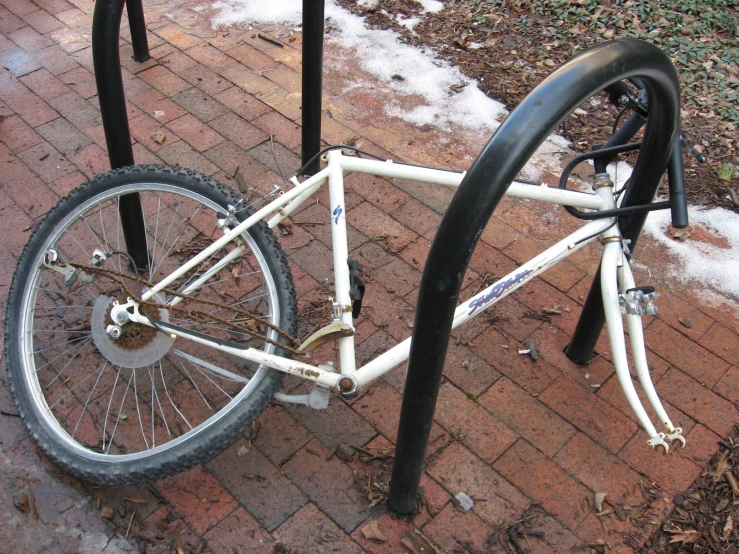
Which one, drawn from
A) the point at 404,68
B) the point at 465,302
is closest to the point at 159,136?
the point at 404,68

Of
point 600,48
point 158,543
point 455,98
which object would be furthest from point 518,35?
point 158,543

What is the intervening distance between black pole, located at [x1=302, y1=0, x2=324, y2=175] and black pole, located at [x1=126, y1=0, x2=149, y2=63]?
1356 millimetres

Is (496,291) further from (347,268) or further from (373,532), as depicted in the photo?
(373,532)

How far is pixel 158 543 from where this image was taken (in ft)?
7.84

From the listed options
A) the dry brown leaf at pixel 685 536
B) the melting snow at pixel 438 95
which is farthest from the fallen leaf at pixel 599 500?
the melting snow at pixel 438 95

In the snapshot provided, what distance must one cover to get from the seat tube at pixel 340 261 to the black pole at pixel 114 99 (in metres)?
0.88

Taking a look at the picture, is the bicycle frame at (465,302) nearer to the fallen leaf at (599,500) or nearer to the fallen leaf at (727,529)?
the fallen leaf at (599,500)

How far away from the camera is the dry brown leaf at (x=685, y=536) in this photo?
2.50 meters

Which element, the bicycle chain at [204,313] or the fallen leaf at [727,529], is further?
the fallen leaf at [727,529]

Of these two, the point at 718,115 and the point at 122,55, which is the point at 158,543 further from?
the point at 718,115

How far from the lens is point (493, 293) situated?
2326 millimetres

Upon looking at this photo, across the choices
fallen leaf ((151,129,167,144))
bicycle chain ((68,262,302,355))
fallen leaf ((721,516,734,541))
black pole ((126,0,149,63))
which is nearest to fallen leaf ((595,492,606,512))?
fallen leaf ((721,516,734,541))

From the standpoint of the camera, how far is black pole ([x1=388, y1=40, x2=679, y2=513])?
5.52 feet

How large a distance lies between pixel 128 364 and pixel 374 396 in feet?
3.04
